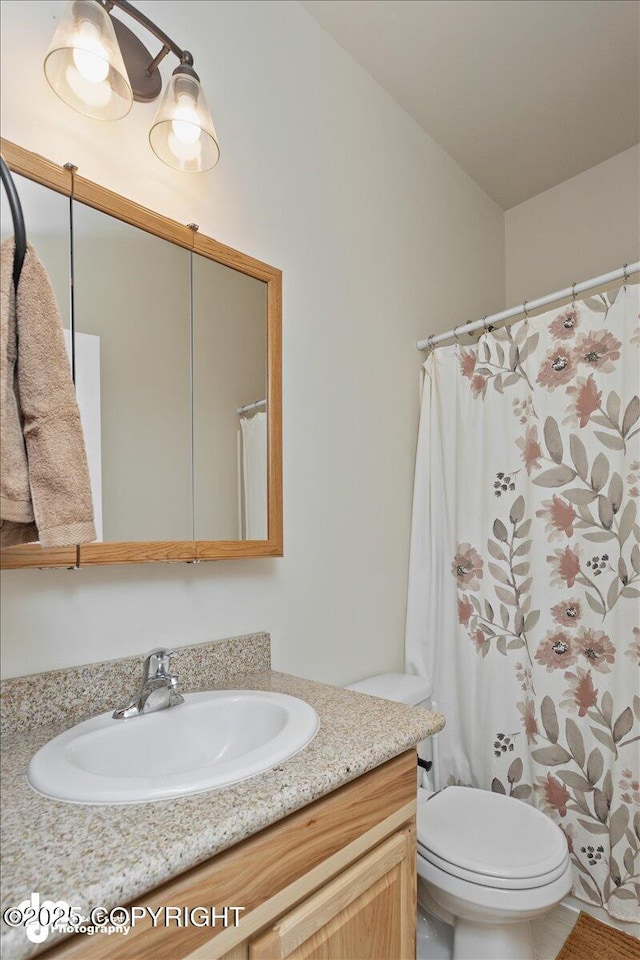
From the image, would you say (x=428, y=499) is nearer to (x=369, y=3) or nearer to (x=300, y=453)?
(x=300, y=453)

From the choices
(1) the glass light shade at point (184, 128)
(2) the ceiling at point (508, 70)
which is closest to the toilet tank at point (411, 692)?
Answer: (1) the glass light shade at point (184, 128)

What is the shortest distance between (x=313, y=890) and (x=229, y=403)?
0.99 m

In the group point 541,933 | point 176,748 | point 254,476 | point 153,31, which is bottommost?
point 541,933

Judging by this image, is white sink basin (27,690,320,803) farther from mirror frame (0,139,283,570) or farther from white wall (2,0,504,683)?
mirror frame (0,139,283,570)

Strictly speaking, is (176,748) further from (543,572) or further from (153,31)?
(153,31)

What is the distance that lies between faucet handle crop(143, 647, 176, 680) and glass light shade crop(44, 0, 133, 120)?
42.4 inches

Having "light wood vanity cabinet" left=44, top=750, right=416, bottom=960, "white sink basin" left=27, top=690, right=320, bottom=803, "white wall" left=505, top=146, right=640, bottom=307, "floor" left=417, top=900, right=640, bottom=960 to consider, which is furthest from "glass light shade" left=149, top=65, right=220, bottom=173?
"floor" left=417, top=900, right=640, bottom=960

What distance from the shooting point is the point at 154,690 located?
1.05m

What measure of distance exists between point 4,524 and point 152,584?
0.49m

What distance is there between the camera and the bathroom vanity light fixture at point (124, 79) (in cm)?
99

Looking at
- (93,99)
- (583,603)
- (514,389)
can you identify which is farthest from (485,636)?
(93,99)

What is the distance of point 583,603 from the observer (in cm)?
167

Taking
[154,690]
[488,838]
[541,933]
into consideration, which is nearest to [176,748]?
[154,690]

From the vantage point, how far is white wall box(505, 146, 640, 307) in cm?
230
